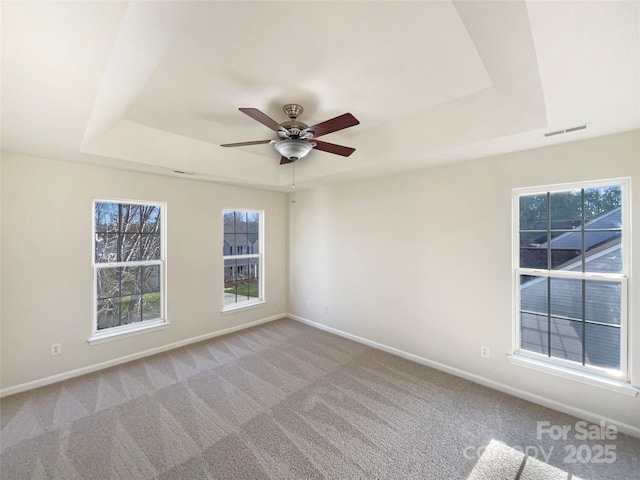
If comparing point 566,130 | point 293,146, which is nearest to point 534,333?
point 566,130

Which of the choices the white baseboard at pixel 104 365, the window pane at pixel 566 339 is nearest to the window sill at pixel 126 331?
the white baseboard at pixel 104 365

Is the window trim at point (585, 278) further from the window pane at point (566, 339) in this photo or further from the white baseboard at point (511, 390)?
the white baseboard at point (511, 390)

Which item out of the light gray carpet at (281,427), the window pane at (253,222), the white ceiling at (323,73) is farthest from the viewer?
the window pane at (253,222)

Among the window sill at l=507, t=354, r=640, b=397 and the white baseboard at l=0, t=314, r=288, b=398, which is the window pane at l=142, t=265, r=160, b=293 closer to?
the white baseboard at l=0, t=314, r=288, b=398

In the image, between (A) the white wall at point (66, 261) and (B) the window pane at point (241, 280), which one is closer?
(A) the white wall at point (66, 261)

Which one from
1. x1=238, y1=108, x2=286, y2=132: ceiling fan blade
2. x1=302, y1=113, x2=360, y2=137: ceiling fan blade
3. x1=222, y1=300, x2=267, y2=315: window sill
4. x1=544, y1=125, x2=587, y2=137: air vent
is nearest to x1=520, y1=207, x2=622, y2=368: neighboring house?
x1=544, y1=125, x2=587, y2=137: air vent

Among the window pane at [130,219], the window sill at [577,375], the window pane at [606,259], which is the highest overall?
the window pane at [130,219]

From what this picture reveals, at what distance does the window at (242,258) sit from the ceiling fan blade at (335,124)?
289cm

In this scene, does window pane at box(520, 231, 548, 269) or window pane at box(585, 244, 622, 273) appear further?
window pane at box(520, 231, 548, 269)

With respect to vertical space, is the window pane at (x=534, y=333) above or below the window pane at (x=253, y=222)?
below

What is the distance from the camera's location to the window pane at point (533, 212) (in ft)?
8.60

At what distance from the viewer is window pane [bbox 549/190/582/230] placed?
8.05ft

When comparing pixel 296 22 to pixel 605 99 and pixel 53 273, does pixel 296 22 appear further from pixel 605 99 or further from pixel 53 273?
pixel 53 273

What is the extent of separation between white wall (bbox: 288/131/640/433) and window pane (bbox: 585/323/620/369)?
13 cm
